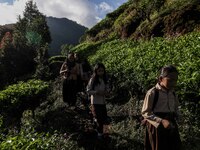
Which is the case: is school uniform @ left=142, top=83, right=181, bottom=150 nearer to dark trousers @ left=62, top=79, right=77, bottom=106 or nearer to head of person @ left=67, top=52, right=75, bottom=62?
head of person @ left=67, top=52, right=75, bottom=62

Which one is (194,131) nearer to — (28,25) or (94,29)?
(94,29)

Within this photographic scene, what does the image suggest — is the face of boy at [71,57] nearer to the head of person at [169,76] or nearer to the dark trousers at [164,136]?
the dark trousers at [164,136]

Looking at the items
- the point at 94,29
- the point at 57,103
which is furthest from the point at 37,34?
the point at 57,103

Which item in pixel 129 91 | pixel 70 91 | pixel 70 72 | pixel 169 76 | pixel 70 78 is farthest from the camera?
pixel 70 91

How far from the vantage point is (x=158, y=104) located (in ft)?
20.2

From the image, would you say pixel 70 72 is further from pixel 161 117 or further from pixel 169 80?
pixel 169 80

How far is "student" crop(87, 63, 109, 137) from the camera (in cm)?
940

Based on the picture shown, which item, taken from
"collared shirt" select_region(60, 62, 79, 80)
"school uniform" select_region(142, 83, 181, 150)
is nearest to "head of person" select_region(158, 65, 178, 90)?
"school uniform" select_region(142, 83, 181, 150)

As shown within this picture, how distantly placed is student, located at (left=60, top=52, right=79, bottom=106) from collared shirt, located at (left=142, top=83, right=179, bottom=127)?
6.91m

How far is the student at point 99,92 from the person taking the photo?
370 inches

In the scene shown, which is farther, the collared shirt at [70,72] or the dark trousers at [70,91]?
the dark trousers at [70,91]

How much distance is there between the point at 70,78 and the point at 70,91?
0.48 meters

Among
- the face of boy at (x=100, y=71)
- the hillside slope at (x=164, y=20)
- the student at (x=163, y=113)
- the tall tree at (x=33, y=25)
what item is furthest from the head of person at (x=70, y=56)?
the tall tree at (x=33, y=25)

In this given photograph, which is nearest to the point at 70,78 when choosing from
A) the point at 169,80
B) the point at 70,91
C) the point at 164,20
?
the point at 70,91
